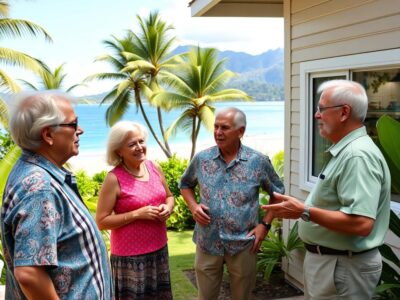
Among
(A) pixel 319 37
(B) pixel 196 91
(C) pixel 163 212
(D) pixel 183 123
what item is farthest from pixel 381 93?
(D) pixel 183 123

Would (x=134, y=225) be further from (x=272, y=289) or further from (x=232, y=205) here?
(x=272, y=289)

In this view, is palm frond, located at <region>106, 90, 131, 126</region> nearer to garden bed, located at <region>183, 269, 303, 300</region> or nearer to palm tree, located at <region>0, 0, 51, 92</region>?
palm tree, located at <region>0, 0, 51, 92</region>

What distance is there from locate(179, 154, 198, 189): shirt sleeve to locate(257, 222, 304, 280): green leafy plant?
2.13 meters

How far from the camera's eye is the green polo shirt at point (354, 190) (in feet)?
7.53

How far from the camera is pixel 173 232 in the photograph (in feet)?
30.5

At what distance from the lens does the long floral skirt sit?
3.15 m

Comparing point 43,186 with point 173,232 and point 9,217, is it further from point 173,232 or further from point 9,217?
point 173,232

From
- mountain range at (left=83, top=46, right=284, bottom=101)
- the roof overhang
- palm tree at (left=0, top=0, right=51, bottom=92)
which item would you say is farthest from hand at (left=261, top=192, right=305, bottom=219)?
mountain range at (left=83, top=46, right=284, bottom=101)

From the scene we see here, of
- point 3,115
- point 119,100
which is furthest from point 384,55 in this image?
point 119,100

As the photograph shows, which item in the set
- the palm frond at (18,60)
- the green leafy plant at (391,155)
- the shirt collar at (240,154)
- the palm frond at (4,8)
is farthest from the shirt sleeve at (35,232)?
the palm frond at (4,8)

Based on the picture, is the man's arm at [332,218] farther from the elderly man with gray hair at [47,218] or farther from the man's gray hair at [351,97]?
the elderly man with gray hair at [47,218]

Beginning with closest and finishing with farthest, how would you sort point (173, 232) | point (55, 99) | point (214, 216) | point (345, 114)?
point (55, 99) → point (345, 114) → point (214, 216) → point (173, 232)

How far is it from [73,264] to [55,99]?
2.27 feet

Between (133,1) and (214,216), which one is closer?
(214,216)
